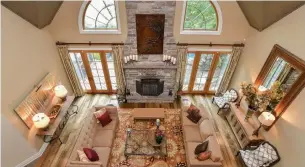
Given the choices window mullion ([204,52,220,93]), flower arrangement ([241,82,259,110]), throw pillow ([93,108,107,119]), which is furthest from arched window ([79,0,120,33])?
flower arrangement ([241,82,259,110])

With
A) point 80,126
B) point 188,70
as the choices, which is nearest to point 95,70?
point 80,126

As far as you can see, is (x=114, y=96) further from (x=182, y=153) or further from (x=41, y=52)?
(x=182, y=153)

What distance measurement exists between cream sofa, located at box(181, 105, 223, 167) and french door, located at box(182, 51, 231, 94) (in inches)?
72.7

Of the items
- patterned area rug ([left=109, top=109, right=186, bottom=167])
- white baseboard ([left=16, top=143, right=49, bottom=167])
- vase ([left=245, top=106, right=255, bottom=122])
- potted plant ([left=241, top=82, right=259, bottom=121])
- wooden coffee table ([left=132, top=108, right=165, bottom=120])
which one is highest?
potted plant ([left=241, top=82, right=259, bottom=121])

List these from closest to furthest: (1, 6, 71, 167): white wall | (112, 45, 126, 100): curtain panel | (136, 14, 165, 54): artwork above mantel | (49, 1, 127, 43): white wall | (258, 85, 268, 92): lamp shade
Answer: (1, 6, 71, 167): white wall → (258, 85, 268, 92): lamp shade → (49, 1, 127, 43): white wall → (136, 14, 165, 54): artwork above mantel → (112, 45, 126, 100): curtain panel

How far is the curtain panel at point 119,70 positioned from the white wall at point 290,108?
5023 mm

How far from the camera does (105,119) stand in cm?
627

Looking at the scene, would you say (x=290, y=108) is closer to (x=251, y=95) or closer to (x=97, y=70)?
(x=251, y=95)

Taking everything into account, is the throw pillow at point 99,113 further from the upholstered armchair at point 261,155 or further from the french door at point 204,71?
the upholstered armchair at point 261,155

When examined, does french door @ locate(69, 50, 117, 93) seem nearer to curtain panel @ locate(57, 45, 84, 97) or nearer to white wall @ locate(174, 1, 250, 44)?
curtain panel @ locate(57, 45, 84, 97)

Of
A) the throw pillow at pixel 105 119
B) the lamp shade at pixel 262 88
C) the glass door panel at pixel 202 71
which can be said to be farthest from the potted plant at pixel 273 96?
the throw pillow at pixel 105 119

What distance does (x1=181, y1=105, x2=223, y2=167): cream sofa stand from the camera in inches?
197

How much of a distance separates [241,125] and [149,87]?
3648mm

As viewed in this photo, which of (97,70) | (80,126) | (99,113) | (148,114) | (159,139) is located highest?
(97,70)
